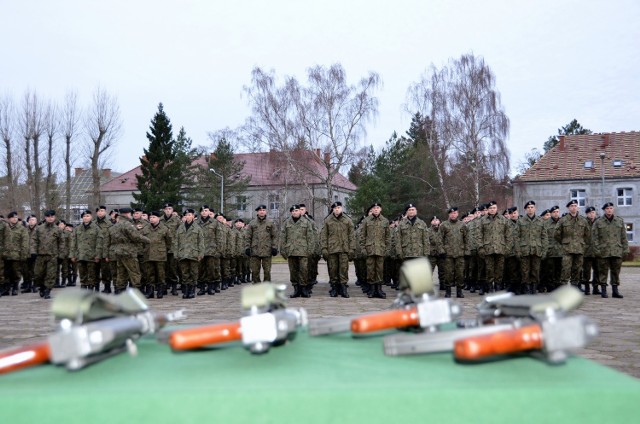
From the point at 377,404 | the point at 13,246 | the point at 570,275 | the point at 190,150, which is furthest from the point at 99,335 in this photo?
the point at 190,150

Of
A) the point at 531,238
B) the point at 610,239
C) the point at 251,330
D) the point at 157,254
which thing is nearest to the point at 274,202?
the point at 157,254

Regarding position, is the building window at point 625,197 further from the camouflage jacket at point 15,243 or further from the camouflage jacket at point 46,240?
the camouflage jacket at point 15,243

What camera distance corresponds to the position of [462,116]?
40.3 meters

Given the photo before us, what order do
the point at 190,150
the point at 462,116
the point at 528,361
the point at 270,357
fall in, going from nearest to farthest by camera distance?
1. the point at 528,361
2. the point at 270,357
3. the point at 462,116
4. the point at 190,150

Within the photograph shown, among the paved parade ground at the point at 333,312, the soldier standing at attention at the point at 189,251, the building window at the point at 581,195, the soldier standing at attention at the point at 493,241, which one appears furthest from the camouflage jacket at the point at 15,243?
the building window at the point at 581,195

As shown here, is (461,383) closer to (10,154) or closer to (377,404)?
(377,404)

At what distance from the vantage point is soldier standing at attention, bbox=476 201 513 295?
569 inches

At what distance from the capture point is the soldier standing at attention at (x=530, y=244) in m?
14.6

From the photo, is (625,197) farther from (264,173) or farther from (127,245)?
(127,245)

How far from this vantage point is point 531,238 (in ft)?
47.9

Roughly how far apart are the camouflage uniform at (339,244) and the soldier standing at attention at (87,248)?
5.57 m

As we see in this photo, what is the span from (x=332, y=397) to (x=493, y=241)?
13.6 m

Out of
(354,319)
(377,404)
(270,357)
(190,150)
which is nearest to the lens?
(377,404)

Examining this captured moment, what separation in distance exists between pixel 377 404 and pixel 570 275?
47.3 feet
